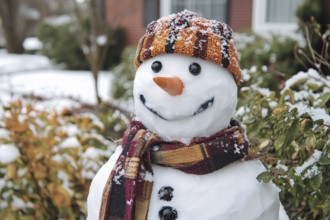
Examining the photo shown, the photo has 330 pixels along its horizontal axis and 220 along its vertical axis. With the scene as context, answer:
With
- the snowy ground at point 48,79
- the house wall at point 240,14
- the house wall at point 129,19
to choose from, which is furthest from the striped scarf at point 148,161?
the house wall at point 129,19

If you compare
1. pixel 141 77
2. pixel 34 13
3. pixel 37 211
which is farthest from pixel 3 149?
pixel 34 13

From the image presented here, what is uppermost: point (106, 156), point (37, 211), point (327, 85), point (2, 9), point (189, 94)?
point (189, 94)

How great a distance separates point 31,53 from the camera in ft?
68.6

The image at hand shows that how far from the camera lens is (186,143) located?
1.57 meters

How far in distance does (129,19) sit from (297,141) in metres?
10.4

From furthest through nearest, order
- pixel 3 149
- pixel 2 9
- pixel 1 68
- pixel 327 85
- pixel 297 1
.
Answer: pixel 2 9 → pixel 1 68 → pixel 297 1 → pixel 3 149 → pixel 327 85

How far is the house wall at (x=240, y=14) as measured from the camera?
30.8ft

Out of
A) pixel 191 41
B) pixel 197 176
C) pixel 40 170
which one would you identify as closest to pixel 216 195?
pixel 197 176

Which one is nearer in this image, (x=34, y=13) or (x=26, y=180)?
(x=26, y=180)

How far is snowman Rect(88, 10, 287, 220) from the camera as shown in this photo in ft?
4.94

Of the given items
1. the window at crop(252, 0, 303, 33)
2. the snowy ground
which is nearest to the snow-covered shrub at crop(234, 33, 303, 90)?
the window at crop(252, 0, 303, 33)

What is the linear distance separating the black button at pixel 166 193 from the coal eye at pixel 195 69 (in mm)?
410

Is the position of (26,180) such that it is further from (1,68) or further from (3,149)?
(1,68)

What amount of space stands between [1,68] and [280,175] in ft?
48.4
